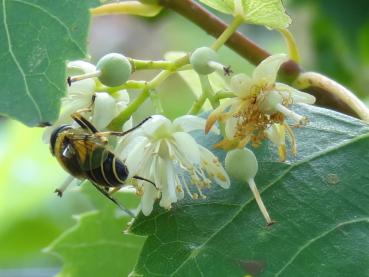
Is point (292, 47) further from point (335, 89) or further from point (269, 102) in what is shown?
point (269, 102)

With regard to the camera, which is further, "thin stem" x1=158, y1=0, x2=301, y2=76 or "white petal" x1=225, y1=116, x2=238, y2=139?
"thin stem" x1=158, y1=0, x2=301, y2=76

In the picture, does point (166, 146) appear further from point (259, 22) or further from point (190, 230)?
point (259, 22)

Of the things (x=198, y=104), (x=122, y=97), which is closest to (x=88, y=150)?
(x=122, y=97)

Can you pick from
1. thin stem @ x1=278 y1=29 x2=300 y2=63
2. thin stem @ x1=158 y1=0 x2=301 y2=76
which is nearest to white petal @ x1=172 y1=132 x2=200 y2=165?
thin stem @ x1=158 y1=0 x2=301 y2=76

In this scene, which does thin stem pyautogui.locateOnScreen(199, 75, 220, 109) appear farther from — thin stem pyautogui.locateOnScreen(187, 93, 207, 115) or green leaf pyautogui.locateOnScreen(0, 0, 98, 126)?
green leaf pyautogui.locateOnScreen(0, 0, 98, 126)

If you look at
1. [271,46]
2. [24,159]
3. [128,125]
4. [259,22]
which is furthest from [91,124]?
[271,46]

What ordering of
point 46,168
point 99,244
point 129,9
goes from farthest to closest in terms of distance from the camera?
point 46,168
point 99,244
point 129,9
